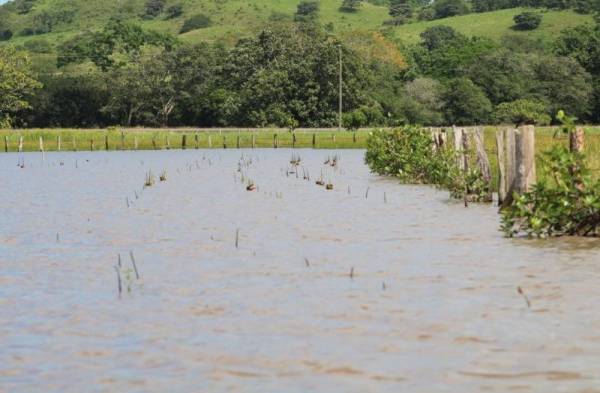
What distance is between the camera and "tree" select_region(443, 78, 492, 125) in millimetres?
112125

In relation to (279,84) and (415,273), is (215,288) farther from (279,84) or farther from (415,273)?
(279,84)

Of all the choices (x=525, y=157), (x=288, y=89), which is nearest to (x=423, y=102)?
(x=288, y=89)

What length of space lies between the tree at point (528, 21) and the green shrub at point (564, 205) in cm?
17505

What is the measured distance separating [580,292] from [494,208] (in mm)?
12044

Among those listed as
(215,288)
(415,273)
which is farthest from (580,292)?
(215,288)

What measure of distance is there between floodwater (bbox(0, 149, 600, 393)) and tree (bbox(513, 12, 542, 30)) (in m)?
171

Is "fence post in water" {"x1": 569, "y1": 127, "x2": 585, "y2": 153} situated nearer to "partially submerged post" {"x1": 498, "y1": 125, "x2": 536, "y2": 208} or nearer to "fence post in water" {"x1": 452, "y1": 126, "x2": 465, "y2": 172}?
"partially submerged post" {"x1": 498, "y1": 125, "x2": 536, "y2": 208}

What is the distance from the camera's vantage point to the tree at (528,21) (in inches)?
7451

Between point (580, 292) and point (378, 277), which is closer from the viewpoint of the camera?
point (580, 292)

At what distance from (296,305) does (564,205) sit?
23.7ft

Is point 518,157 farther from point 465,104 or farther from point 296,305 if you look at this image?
Result: point 465,104

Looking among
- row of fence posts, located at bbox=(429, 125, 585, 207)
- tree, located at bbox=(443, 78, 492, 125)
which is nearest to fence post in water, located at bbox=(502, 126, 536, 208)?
row of fence posts, located at bbox=(429, 125, 585, 207)

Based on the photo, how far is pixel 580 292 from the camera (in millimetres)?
13094

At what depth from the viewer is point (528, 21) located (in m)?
190
